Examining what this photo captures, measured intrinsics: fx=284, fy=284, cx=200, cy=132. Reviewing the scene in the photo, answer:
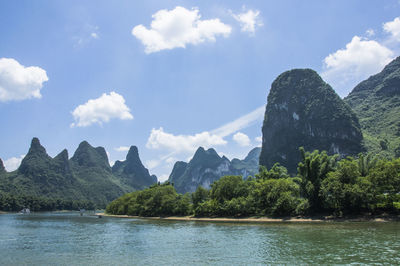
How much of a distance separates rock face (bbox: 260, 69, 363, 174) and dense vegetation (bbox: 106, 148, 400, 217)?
96.5 m

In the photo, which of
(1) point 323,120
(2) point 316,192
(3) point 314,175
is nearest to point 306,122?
(1) point 323,120

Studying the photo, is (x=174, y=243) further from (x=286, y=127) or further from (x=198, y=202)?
(x=286, y=127)

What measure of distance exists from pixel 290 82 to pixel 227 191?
5651 inches

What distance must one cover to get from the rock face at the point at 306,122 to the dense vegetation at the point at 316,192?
9646 centimetres

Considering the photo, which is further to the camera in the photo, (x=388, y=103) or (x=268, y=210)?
(x=388, y=103)

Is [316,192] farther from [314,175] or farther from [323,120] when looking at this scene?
[323,120]

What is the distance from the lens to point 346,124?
151 m

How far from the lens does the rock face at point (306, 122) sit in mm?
152500

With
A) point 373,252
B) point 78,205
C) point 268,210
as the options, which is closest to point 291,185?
point 268,210

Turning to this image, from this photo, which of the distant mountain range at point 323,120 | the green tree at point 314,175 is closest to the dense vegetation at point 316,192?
the green tree at point 314,175

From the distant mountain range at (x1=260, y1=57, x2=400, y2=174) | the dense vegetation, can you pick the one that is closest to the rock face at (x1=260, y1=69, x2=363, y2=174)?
the distant mountain range at (x1=260, y1=57, x2=400, y2=174)

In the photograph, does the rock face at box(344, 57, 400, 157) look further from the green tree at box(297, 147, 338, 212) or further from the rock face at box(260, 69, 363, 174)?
the green tree at box(297, 147, 338, 212)

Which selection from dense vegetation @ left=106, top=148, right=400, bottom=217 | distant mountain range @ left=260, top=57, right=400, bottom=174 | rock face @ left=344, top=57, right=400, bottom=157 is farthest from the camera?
distant mountain range @ left=260, top=57, right=400, bottom=174

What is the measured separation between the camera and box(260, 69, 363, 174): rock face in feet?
500
